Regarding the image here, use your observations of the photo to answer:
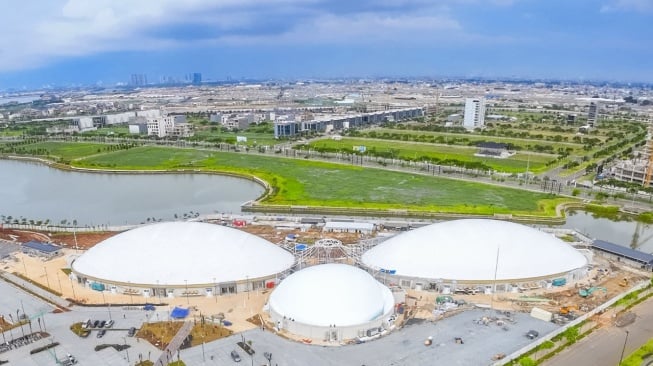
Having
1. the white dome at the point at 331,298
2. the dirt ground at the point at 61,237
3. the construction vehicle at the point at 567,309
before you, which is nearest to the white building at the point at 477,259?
the construction vehicle at the point at 567,309

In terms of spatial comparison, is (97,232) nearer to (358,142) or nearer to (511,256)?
(511,256)

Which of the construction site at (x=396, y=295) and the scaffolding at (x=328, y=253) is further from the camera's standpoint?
the scaffolding at (x=328, y=253)

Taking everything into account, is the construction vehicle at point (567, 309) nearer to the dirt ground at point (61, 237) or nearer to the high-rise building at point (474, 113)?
the dirt ground at point (61, 237)

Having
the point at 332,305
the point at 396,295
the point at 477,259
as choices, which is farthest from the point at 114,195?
the point at 477,259

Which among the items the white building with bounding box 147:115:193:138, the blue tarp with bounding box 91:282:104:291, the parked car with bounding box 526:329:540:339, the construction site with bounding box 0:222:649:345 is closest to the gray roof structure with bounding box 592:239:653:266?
the construction site with bounding box 0:222:649:345

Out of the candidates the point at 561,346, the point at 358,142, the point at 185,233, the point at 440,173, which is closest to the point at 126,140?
the point at 358,142

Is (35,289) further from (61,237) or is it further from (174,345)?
(174,345)

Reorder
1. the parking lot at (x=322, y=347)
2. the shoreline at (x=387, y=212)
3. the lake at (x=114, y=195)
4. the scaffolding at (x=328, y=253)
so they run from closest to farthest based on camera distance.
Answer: the parking lot at (x=322, y=347), the scaffolding at (x=328, y=253), the shoreline at (x=387, y=212), the lake at (x=114, y=195)
